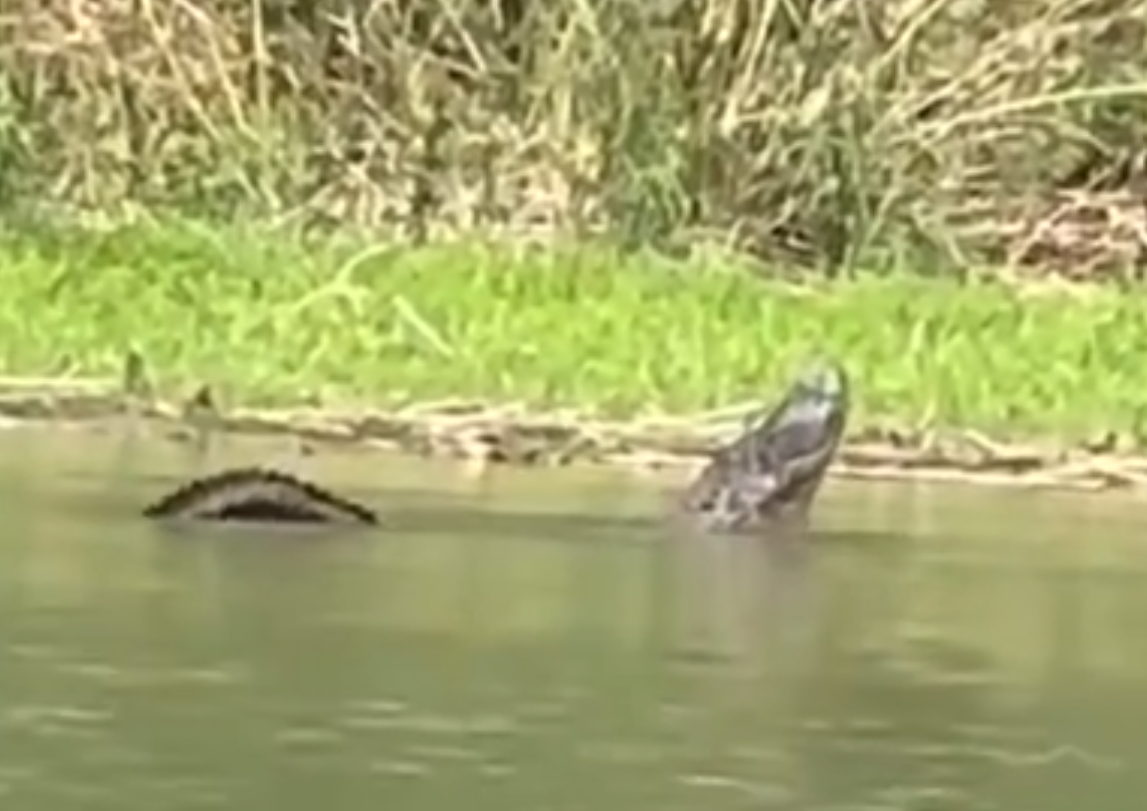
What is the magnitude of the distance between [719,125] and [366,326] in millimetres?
2456

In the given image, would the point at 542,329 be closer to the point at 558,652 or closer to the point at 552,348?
the point at 552,348

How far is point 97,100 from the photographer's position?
13.1m

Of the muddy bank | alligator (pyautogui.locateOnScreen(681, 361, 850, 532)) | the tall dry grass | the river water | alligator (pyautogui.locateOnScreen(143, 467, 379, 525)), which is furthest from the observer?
the tall dry grass

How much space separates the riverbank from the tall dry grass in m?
0.48

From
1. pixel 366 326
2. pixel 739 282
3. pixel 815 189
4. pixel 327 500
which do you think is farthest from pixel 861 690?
pixel 815 189

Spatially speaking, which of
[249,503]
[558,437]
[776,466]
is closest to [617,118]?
[558,437]

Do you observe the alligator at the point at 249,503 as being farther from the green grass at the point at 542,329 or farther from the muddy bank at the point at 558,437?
the green grass at the point at 542,329

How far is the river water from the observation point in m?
5.24

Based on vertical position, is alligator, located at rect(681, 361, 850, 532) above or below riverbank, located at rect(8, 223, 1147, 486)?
below

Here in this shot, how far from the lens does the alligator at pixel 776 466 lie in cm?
774

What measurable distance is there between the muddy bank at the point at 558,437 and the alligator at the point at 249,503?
97 centimetres

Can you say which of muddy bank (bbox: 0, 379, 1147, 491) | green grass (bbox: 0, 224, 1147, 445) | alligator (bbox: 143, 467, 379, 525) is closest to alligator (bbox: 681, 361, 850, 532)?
muddy bank (bbox: 0, 379, 1147, 491)

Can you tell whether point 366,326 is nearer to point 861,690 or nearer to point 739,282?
point 739,282

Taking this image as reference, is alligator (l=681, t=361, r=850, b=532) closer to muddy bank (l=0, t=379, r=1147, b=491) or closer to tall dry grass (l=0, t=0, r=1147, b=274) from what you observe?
muddy bank (l=0, t=379, r=1147, b=491)
